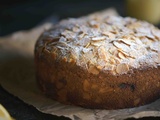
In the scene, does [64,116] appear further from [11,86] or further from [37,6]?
[37,6]

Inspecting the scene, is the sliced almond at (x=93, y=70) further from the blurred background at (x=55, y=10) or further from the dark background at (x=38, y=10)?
the dark background at (x=38, y=10)

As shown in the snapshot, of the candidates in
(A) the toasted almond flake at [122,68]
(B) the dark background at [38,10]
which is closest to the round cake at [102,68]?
(A) the toasted almond flake at [122,68]

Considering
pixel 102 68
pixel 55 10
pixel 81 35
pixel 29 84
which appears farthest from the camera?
pixel 55 10

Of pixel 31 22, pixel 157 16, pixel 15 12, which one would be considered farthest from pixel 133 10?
pixel 15 12

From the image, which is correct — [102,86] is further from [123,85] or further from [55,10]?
[55,10]

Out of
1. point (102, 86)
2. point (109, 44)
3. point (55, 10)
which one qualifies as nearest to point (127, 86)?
point (102, 86)

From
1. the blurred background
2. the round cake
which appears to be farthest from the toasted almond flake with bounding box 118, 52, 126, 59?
the blurred background
